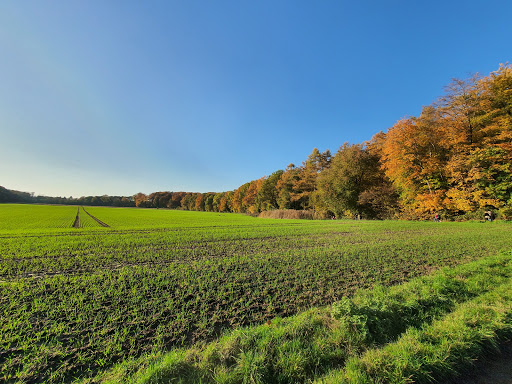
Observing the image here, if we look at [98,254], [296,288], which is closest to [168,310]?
[296,288]

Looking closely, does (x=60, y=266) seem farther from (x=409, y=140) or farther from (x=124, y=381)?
(x=409, y=140)

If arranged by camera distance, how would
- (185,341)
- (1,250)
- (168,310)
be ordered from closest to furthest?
(185,341) < (168,310) < (1,250)

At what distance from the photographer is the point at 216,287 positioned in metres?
6.34

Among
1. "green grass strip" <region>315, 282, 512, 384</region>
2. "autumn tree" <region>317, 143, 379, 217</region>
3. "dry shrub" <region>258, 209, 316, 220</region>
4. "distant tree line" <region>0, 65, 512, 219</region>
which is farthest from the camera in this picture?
"dry shrub" <region>258, 209, 316, 220</region>

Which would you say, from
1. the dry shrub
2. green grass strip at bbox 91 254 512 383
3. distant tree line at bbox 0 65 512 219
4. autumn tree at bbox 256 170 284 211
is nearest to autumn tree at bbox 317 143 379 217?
distant tree line at bbox 0 65 512 219

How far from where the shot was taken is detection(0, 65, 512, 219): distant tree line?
24.0m

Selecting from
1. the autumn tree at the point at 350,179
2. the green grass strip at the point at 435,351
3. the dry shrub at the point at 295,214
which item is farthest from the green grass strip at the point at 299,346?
the dry shrub at the point at 295,214

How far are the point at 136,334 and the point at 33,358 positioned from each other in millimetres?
1451

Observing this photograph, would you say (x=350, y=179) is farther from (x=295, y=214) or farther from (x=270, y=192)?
(x=270, y=192)

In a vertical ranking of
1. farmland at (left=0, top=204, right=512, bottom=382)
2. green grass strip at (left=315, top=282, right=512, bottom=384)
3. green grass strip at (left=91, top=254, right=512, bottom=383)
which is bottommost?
farmland at (left=0, top=204, right=512, bottom=382)

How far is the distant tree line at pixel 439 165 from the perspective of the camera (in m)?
24.0

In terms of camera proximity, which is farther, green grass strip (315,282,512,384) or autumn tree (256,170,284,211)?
autumn tree (256,170,284,211)

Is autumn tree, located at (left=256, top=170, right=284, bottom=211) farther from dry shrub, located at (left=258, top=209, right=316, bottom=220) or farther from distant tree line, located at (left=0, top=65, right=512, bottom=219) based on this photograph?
distant tree line, located at (left=0, top=65, right=512, bottom=219)

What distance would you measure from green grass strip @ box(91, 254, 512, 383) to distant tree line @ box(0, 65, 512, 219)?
2933 centimetres
